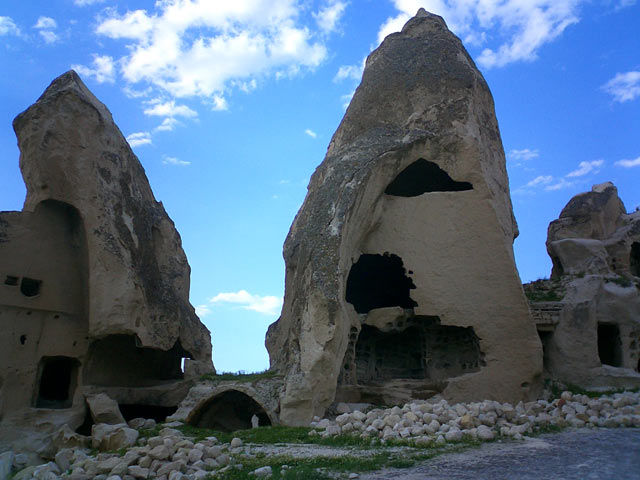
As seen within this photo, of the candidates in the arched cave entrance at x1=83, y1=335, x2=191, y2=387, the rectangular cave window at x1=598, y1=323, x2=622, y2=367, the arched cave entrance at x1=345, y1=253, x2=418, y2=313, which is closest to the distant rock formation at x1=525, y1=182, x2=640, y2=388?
the rectangular cave window at x1=598, y1=323, x2=622, y2=367

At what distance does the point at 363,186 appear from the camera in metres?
12.8

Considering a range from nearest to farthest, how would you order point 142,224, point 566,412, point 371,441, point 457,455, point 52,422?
point 457,455 → point 371,441 → point 566,412 → point 52,422 → point 142,224

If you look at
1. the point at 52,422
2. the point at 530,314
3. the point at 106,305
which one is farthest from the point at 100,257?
the point at 530,314

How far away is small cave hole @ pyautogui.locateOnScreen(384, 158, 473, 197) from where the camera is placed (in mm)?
14758

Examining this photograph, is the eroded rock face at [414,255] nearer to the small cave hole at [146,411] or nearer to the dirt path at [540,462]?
the small cave hole at [146,411]

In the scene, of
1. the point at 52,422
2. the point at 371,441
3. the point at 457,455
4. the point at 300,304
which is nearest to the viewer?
the point at 457,455

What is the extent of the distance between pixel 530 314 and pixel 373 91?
6425 millimetres

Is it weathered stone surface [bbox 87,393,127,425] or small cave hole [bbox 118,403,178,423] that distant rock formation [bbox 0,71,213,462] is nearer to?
small cave hole [bbox 118,403,178,423]

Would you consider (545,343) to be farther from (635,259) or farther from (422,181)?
(635,259)

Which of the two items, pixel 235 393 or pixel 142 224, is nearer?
pixel 235 393

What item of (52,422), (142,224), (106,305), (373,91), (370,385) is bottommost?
(52,422)

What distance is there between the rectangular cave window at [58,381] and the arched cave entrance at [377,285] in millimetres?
6589

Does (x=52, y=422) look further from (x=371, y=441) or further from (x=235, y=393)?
(x=371, y=441)

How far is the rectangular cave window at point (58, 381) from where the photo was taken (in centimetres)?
1377
